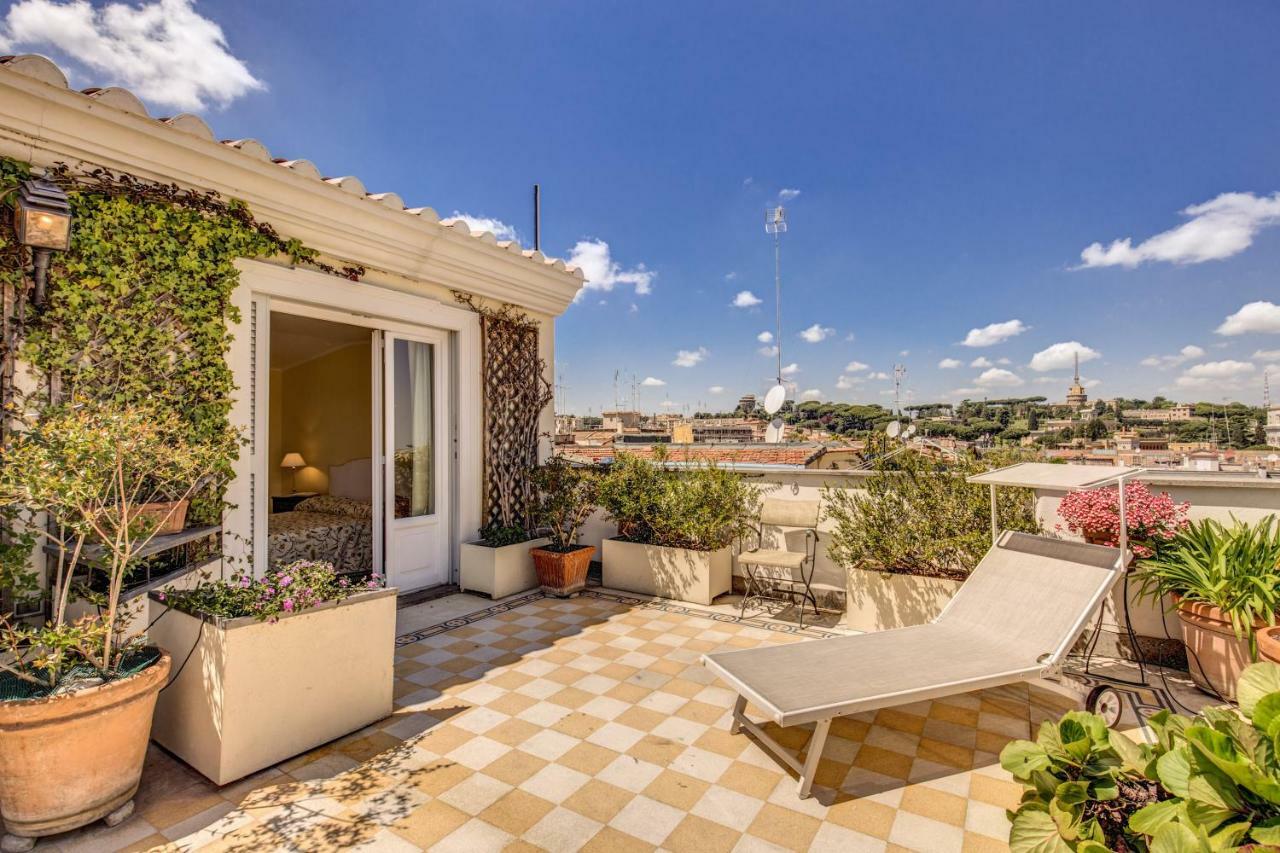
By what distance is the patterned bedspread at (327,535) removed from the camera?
5840 millimetres

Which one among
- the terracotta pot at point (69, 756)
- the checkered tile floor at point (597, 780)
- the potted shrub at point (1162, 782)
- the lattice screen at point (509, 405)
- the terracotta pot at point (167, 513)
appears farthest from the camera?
the lattice screen at point (509, 405)

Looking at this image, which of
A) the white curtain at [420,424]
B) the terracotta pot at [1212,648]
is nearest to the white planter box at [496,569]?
the white curtain at [420,424]

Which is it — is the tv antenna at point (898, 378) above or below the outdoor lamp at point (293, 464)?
above

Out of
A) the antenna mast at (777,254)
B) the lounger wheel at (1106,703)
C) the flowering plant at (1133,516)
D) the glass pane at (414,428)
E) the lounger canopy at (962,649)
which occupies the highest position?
the antenna mast at (777,254)

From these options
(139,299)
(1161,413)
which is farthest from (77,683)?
(1161,413)

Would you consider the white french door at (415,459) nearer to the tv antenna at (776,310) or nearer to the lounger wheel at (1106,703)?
the lounger wheel at (1106,703)

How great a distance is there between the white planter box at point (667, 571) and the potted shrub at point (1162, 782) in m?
3.72

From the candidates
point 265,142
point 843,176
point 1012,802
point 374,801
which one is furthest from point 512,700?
point 843,176

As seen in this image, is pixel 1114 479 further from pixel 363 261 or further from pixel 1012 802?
pixel 363 261

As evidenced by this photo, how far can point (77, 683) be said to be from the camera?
2.35 m

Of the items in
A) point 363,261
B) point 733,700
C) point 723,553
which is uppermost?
point 363,261

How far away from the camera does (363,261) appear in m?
5.06

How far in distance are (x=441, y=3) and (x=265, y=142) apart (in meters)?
3.27

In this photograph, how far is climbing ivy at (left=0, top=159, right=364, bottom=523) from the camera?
10.8 feet
